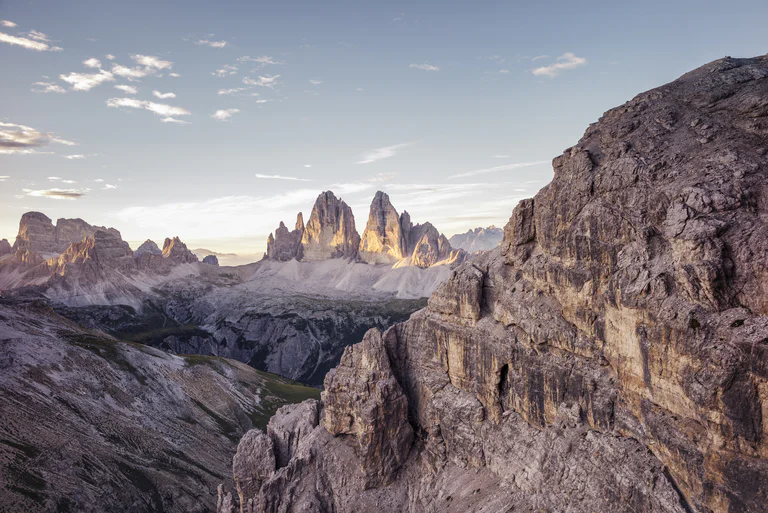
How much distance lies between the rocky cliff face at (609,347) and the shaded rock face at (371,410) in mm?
609

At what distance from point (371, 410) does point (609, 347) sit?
112ft

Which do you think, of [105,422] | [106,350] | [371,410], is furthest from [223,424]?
[371,410]

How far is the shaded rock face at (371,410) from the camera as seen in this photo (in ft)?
208

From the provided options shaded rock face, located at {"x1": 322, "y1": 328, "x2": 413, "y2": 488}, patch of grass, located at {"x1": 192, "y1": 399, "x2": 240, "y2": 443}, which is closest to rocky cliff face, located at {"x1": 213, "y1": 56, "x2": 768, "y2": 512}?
shaded rock face, located at {"x1": 322, "y1": 328, "x2": 413, "y2": 488}

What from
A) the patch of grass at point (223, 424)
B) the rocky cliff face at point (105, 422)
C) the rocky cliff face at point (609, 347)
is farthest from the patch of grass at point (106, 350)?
the rocky cliff face at point (609, 347)

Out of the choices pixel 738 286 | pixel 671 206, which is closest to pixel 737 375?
pixel 738 286

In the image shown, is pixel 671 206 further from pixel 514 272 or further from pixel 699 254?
pixel 514 272

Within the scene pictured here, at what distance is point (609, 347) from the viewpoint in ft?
144

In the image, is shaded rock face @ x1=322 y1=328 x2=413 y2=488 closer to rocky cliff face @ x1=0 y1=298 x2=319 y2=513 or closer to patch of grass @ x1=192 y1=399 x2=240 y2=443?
rocky cliff face @ x1=0 y1=298 x2=319 y2=513

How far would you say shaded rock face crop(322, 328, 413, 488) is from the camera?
6331cm

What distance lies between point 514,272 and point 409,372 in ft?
76.9

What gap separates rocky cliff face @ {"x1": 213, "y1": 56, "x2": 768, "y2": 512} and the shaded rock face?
24.0 inches

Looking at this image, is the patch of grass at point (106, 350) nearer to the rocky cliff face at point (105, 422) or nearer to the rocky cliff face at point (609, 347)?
the rocky cliff face at point (105, 422)

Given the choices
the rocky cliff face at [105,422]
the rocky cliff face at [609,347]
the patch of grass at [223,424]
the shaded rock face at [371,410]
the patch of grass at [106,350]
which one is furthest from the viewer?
the patch of grass at [106,350]
